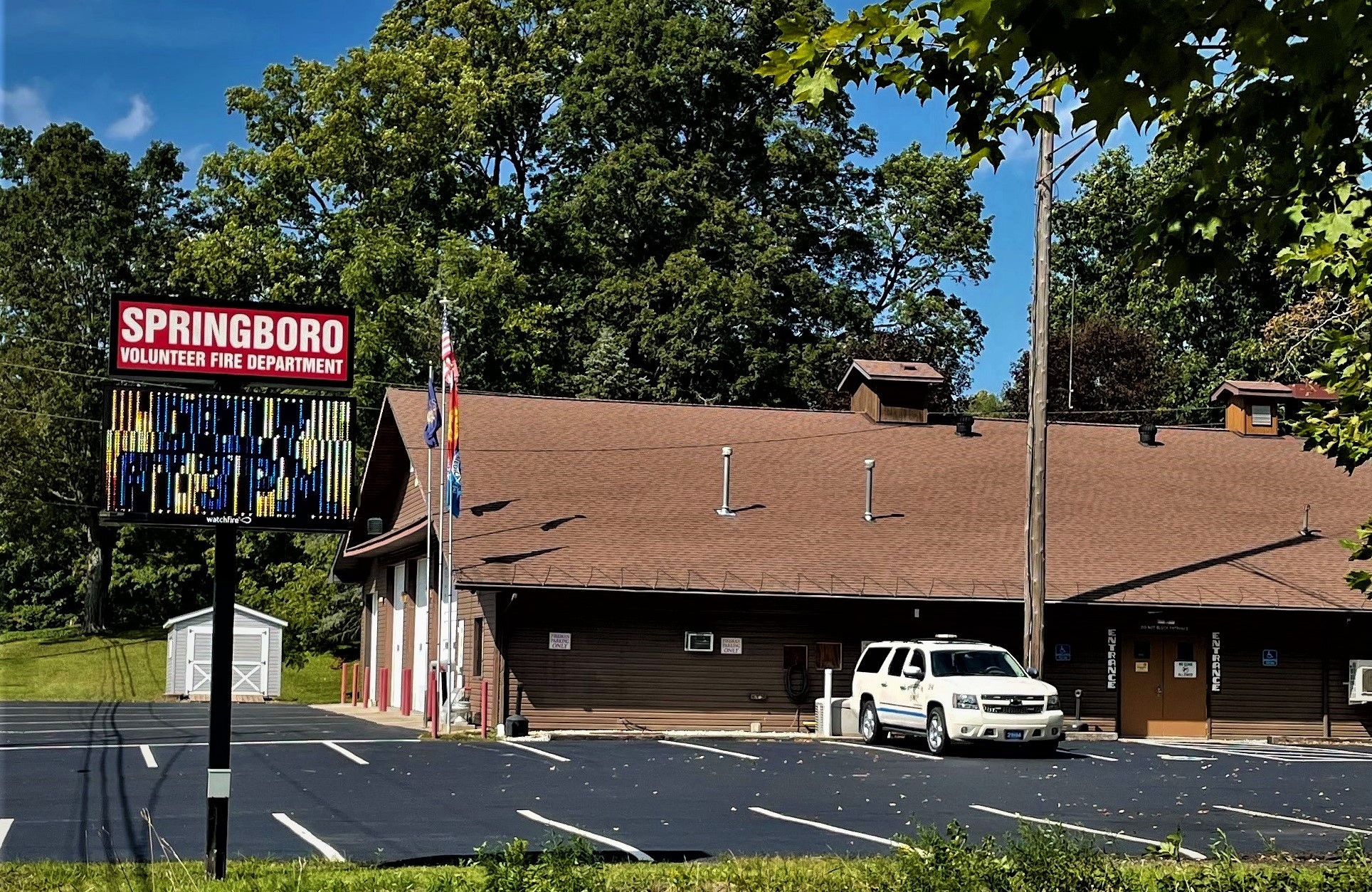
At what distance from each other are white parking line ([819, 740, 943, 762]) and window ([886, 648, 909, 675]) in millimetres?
1311

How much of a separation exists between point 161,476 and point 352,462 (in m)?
A: 1.45

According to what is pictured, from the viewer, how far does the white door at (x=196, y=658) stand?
48.1 m

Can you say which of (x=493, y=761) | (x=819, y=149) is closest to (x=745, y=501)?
(x=493, y=761)

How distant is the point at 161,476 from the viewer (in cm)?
1280

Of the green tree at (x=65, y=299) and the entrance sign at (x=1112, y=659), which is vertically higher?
the green tree at (x=65, y=299)

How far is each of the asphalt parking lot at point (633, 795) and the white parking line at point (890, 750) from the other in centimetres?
17

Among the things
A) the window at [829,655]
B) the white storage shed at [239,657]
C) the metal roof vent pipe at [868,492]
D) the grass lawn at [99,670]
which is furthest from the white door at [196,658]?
the window at [829,655]

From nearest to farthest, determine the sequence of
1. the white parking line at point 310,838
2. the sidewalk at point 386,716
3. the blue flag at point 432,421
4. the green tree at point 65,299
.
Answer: the white parking line at point 310,838
the blue flag at point 432,421
the sidewalk at point 386,716
the green tree at point 65,299

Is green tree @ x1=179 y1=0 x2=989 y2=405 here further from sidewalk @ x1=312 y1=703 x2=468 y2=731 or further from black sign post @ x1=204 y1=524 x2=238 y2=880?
black sign post @ x1=204 y1=524 x2=238 y2=880

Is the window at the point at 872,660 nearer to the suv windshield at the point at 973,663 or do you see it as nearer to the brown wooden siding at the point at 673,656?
the brown wooden siding at the point at 673,656

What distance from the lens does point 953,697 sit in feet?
87.4

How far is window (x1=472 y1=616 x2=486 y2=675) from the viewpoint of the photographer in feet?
102

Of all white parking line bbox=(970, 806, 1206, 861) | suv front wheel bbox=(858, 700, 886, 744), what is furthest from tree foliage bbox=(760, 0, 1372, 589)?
suv front wheel bbox=(858, 700, 886, 744)

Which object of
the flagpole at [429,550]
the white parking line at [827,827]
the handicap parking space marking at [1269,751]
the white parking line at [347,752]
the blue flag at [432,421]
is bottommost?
the handicap parking space marking at [1269,751]
